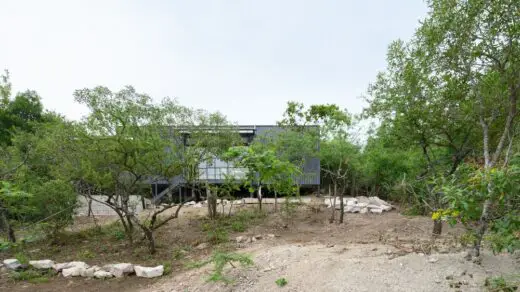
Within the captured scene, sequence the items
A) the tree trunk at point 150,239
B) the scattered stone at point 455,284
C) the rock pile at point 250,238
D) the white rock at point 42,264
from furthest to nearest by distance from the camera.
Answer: the rock pile at point 250,238 < the tree trunk at point 150,239 < the white rock at point 42,264 < the scattered stone at point 455,284

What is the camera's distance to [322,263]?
4453mm

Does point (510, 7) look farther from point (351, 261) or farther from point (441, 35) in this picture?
point (351, 261)

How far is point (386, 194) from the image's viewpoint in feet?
50.9

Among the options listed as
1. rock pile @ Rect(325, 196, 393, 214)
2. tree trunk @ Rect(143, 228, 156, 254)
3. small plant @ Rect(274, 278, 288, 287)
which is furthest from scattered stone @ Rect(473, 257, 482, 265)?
rock pile @ Rect(325, 196, 393, 214)

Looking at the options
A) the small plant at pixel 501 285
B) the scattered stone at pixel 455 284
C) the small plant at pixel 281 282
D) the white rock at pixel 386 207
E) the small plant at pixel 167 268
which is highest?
the small plant at pixel 501 285

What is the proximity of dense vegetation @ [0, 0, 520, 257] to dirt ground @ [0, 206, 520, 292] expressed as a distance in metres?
0.47

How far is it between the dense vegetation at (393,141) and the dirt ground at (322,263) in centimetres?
47

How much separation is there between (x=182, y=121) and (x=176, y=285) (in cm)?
467

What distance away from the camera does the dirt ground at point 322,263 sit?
12.3ft

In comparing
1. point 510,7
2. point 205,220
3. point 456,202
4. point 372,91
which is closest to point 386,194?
point 372,91

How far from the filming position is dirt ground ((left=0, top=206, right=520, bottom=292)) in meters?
3.75

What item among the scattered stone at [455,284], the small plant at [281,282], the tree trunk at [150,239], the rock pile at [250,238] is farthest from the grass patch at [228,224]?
the scattered stone at [455,284]

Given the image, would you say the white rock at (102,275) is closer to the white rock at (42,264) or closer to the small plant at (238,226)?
the white rock at (42,264)

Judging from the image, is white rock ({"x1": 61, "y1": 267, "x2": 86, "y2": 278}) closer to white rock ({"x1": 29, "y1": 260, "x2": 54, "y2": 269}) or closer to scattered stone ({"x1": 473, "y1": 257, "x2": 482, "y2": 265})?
→ white rock ({"x1": 29, "y1": 260, "x2": 54, "y2": 269})
